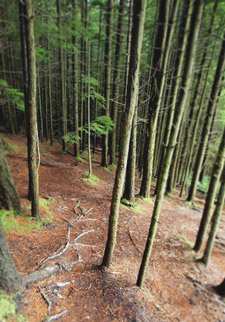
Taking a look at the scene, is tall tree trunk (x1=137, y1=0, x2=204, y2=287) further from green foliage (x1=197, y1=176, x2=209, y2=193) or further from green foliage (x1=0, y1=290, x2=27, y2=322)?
green foliage (x1=197, y1=176, x2=209, y2=193)

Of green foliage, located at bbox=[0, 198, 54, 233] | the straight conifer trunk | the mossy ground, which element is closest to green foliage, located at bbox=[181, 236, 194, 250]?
the mossy ground

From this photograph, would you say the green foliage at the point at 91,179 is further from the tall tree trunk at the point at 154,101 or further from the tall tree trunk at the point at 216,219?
the tall tree trunk at the point at 216,219

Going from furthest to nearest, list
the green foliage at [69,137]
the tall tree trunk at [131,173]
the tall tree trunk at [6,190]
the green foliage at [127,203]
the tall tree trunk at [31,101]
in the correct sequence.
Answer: the green foliage at [69,137]
the green foliage at [127,203]
the tall tree trunk at [131,173]
the tall tree trunk at [6,190]
the tall tree trunk at [31,101]

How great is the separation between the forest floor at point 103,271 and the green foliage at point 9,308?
118mm

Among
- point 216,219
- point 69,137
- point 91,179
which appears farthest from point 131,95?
point 91,179

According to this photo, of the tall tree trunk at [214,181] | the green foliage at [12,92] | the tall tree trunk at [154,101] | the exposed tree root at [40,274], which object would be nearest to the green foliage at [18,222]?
the exposed tree root at [40,274]

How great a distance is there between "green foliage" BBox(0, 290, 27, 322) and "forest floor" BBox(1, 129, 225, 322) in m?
0.12

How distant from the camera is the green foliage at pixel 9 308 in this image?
9.00 feet

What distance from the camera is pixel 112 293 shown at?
385 centimetres

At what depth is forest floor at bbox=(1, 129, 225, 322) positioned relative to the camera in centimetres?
349

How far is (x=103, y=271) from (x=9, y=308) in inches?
85.6

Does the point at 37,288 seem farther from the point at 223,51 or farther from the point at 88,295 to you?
the point at 223,51

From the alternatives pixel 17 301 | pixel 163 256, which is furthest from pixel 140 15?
pixel 163 256

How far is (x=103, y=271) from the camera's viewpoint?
14.4ft
